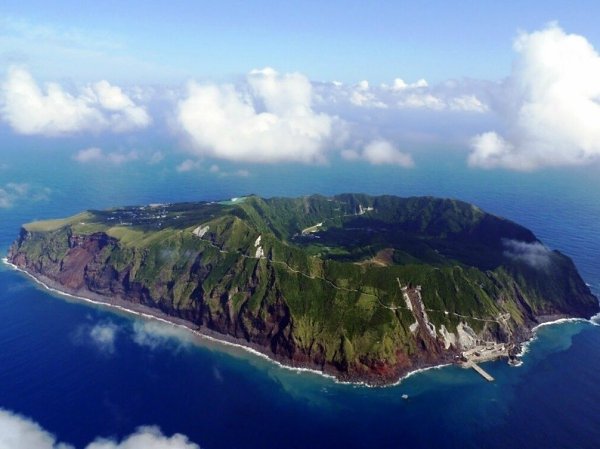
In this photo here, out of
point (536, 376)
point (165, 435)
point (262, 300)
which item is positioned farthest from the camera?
point (262, 300)

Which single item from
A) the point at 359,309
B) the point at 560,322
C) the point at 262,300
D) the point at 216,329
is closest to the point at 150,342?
the point at 216,329

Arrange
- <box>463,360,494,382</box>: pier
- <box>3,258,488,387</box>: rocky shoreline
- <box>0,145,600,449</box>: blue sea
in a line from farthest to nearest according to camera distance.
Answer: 1. <box>463,360,494,382</box>: pier
2. <box>3,258,488,387</box>: rocky shoreline
3. <box>0,145,600,449</box>: blue sea

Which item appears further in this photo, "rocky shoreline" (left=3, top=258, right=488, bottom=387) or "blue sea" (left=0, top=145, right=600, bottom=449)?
"rocky shoreline" (left=3, top=258, right=488, bottom=387)

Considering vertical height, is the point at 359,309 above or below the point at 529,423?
above

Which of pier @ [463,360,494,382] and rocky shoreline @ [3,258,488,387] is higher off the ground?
pier @ [463,360,494,382]

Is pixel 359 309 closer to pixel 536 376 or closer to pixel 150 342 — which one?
pixel 536 376

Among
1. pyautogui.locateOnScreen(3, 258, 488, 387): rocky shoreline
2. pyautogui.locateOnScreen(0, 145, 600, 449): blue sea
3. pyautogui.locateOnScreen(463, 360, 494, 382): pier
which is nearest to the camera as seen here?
pyautogui.locateOnScreen(0, 145, 600, 449): blue sea

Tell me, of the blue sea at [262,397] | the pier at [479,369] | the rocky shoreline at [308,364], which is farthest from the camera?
the pier at [479,369]

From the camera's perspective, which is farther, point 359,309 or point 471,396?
point 359,309
